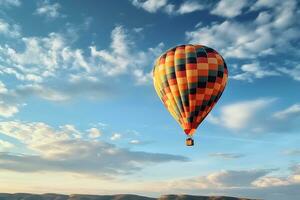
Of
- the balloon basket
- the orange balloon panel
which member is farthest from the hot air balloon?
the balloon basket

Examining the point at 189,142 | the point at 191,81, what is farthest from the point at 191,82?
the point at 189,142

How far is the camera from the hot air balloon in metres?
74.9

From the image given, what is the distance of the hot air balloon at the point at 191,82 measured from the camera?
74875mm

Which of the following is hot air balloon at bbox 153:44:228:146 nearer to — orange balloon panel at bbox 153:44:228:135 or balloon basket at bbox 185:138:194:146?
orange balloon panel at bbox 153:44:228:135

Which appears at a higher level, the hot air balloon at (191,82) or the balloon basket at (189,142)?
the hot air balloon at (191,82)

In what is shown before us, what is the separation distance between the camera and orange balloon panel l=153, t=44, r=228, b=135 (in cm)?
7488

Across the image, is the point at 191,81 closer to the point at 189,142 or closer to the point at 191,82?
the point at 191,82

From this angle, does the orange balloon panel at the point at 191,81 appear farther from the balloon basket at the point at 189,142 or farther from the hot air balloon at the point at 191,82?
the balloon basket at the point at 189,142

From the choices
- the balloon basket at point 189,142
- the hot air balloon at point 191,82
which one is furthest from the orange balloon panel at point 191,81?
the balloon basket at point 189,142

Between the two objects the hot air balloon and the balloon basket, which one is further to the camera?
the hot air balloon

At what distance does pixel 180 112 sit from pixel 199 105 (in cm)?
386

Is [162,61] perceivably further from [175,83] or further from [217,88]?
[217,88]

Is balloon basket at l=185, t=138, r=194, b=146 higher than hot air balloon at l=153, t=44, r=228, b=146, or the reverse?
hot air balloon at l=153, t=44, r=228, b=146

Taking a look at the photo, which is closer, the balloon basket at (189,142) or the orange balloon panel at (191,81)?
the balloon basket at (189,142)
